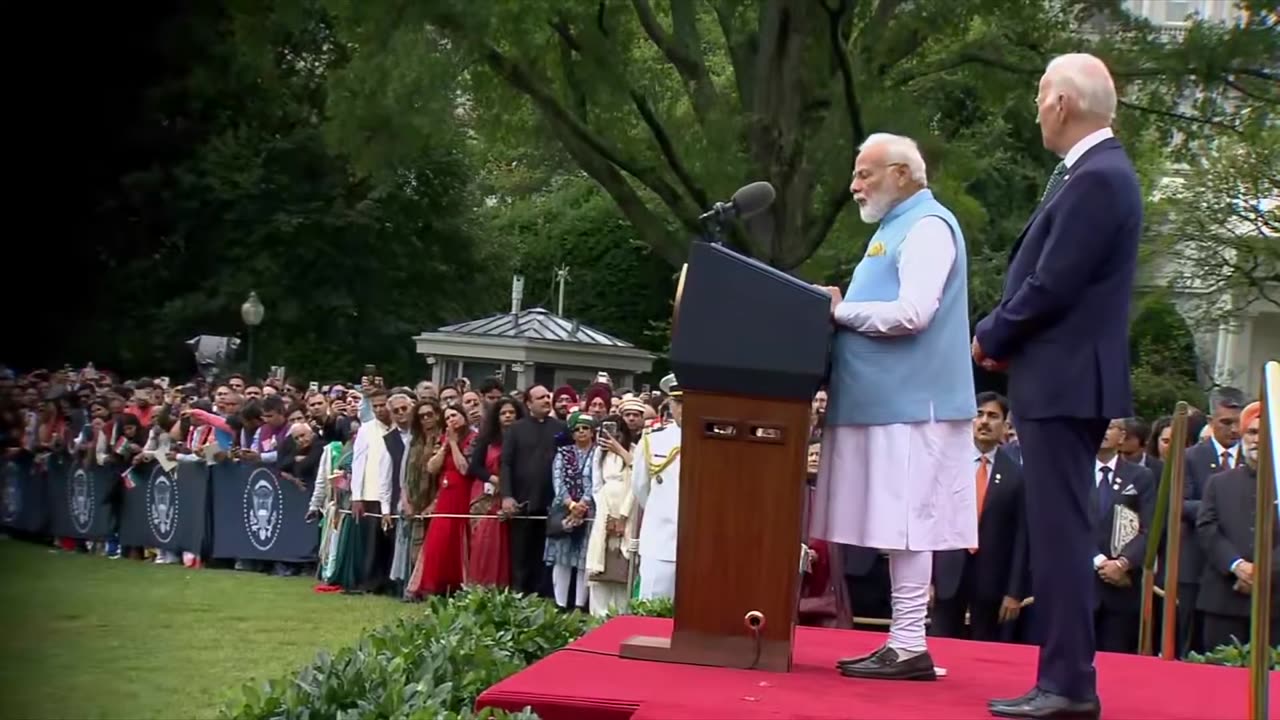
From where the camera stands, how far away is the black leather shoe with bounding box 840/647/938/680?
5609mm

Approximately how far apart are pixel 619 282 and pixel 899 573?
4270 cm

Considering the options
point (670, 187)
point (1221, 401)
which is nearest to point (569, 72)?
point (670, 187)

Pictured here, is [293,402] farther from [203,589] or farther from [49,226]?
[49,226]

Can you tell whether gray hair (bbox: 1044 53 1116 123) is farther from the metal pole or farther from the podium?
the metal pole

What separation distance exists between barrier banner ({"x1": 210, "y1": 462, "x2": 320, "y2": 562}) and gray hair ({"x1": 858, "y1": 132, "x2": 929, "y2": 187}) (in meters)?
14.2

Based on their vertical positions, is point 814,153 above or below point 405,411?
above

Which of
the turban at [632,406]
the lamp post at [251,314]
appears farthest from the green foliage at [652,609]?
the lamp post at [251,314]

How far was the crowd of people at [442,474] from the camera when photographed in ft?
49.4

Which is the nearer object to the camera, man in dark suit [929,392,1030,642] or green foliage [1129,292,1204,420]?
man in dark suit [929,392,1030,642]

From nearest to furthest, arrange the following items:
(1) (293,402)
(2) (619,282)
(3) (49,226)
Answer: (3) (49,226)
(1) (293,402)
(2) (619,282)

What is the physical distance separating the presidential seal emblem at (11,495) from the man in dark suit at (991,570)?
8145mm

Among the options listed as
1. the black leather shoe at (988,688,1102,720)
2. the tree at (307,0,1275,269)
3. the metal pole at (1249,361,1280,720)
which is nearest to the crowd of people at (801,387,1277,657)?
the black leather shoe at (988,688,1102,720)

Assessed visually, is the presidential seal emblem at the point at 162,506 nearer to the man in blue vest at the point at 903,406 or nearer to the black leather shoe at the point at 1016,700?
the man in blue vest at the point at 903,406

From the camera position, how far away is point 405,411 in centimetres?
1767
